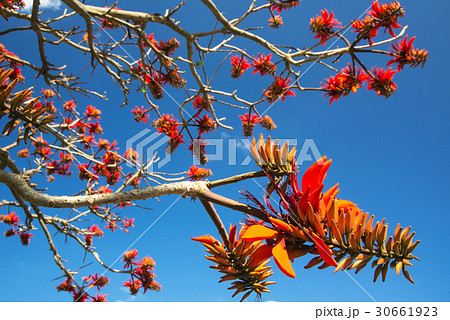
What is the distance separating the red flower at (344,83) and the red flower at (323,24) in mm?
359

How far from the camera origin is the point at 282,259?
0.48m

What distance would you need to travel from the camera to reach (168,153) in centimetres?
276

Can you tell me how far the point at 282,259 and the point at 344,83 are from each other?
236cm

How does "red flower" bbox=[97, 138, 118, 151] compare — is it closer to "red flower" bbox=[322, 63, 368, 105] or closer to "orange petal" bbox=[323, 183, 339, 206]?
"red flower" bbox=[322, 63, 368, 105]

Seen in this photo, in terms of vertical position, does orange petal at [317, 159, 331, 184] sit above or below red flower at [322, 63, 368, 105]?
below

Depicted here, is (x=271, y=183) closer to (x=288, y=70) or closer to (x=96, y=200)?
(x=96, y=200)

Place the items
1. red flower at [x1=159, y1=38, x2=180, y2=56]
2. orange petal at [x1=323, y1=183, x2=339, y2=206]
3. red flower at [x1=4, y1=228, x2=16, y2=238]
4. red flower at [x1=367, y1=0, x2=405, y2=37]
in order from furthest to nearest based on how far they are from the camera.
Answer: red flower at [x1=4, y1=228, x2=16, y2=238] → red flower at [x1=159, y1=38, x2=180, y2=56] → red flower at [x1=367, y1=0, x2=405, y2=37] → orange petal at [x1=323, y1=183, x2=339, y2=206]

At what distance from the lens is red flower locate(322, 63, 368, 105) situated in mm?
2410

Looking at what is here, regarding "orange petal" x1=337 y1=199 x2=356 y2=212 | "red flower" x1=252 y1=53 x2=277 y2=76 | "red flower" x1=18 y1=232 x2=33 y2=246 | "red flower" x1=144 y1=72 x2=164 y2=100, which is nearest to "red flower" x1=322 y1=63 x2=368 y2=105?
"red flower" x1=252 y1=53 x2=277 y2=76

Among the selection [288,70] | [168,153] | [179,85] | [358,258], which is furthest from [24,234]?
[358,258]

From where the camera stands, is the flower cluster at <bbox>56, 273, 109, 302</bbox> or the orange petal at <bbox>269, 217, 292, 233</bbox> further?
the flower cluster at <bbox>56, 273, 109, 302</bbox>

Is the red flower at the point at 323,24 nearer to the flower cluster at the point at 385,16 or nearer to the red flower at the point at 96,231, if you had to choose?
the flower cluster at the point at 385,16

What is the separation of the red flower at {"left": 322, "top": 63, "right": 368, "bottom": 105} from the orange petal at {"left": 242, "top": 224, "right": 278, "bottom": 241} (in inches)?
86.7

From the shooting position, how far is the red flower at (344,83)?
2410mm
